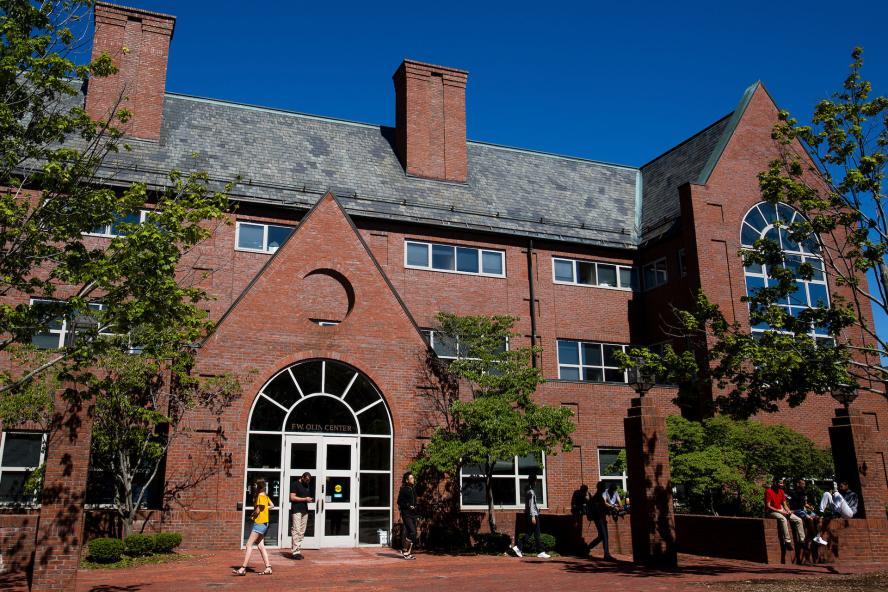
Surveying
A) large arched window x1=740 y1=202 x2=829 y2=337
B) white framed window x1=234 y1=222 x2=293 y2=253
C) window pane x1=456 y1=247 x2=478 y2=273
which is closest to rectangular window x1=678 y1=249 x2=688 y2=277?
large arched window x1=740 y1=202 x2=829 y2=337

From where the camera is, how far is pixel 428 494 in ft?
64.4

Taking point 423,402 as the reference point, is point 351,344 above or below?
above

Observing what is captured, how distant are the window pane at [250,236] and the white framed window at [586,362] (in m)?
11.1

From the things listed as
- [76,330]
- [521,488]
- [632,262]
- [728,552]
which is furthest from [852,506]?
[76,330]

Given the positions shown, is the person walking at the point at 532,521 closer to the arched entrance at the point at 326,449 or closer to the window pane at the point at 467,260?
the arched entrance at the point at 326,449

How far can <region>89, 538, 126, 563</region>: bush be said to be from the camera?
48.8ft

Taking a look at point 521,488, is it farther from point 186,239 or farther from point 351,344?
point 186,239

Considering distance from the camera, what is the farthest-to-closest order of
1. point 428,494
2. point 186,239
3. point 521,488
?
1. point 521,488
2. point 428,494
3. point 186,239

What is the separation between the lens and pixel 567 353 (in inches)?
1102

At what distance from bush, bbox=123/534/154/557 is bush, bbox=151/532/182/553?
9 centimetres

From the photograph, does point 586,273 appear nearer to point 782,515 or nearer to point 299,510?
point 782,515

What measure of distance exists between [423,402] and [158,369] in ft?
21.7

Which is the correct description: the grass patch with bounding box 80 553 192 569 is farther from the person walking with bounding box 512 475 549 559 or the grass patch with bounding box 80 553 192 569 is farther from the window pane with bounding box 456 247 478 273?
the window pane with bounding box 456 247 478 273

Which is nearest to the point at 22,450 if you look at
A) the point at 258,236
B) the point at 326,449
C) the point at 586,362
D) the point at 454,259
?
the point at 326,449
